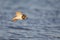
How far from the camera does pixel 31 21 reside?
3.75 m

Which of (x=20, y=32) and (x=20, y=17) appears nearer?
(x=20, y=32)

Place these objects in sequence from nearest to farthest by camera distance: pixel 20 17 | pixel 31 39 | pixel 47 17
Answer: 1. pixel 31 39
2. pixel 20 17
3. pixel 47 17

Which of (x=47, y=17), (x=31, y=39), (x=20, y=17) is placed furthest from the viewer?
(x=47, y=17)

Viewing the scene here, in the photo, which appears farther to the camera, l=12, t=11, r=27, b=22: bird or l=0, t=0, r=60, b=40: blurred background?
l=12, t=11, r=27, b=22: bird

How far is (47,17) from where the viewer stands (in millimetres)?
3900

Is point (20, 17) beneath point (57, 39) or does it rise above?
above

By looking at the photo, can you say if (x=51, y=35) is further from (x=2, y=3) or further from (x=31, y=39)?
(x=2, y=3)

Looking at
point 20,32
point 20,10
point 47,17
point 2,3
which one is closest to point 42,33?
point 20,32

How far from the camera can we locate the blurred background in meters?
3.30

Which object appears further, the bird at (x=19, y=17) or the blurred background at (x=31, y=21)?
the bird at (x=19, y=17)

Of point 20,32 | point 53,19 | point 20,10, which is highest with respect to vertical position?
point 20,10

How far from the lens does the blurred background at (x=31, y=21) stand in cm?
330

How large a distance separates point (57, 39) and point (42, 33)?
11.0 inches

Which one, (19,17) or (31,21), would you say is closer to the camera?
(19,17)
